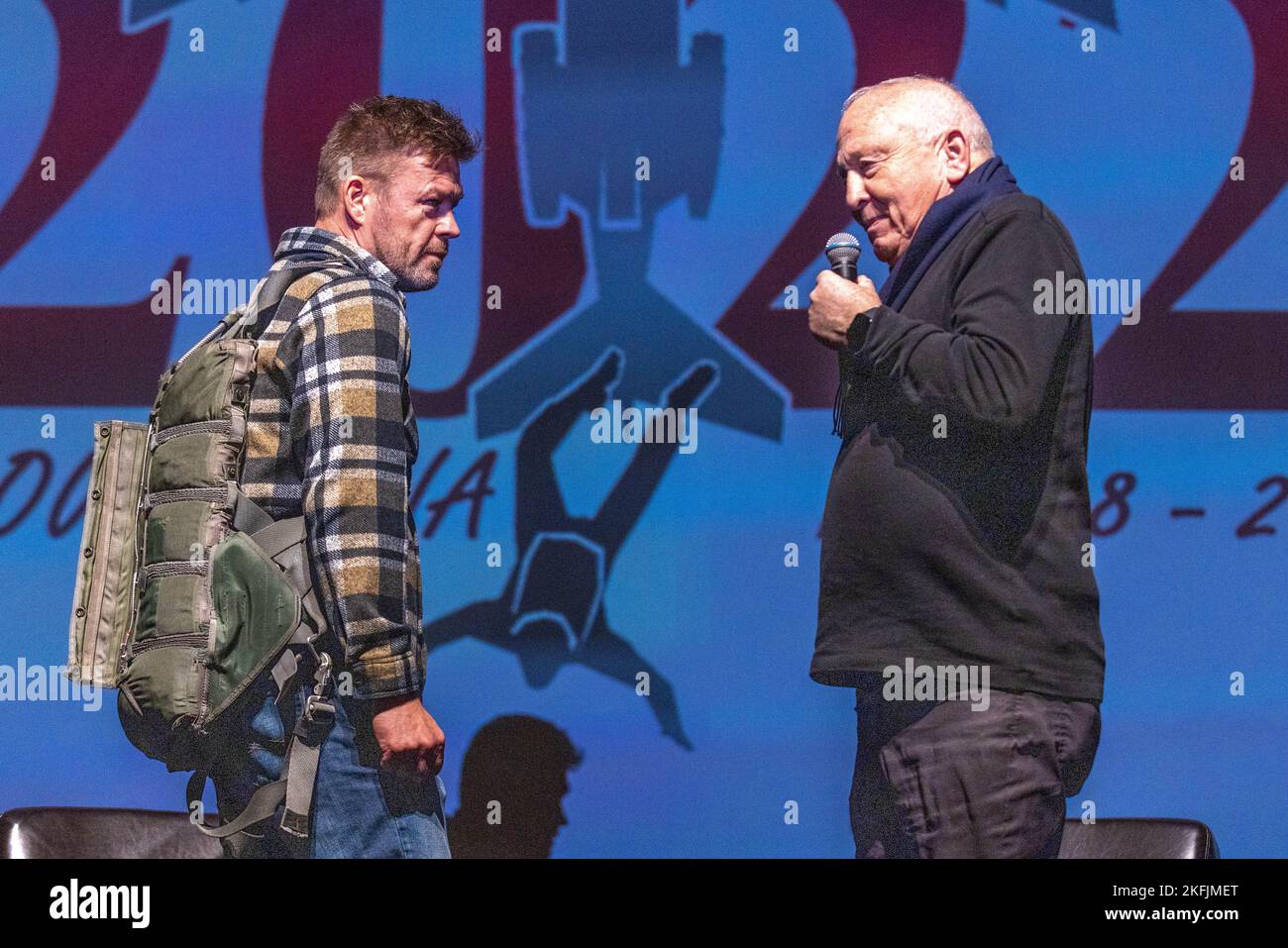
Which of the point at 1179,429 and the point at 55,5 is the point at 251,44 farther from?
the point at 1179,429

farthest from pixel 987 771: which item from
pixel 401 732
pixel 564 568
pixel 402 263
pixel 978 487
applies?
pixel 564 568

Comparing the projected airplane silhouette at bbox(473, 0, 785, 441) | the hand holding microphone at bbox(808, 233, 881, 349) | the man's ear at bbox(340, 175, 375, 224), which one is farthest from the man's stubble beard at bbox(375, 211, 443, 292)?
the projected airplane silhouette at bbox(473, 0, 785, 441)

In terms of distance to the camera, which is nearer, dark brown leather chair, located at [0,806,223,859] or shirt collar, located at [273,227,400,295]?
shirt collar, located at [273,227,400,295]

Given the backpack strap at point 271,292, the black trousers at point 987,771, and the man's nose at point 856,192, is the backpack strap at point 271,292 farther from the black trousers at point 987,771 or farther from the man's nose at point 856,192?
the black trousers at point 987,771

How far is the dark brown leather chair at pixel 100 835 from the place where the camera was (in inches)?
127

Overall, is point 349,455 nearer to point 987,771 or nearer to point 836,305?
point 836,305

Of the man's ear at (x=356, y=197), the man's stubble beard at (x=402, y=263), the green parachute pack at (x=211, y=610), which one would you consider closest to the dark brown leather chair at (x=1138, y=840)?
the green parachute pack at (x=211, y=610)

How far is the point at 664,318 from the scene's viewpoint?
13.2ft

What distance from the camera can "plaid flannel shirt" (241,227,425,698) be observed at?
2430mm

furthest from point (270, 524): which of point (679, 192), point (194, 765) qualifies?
point (679, 192)

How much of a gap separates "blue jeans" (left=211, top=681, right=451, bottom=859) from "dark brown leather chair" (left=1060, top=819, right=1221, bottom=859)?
1515 mm

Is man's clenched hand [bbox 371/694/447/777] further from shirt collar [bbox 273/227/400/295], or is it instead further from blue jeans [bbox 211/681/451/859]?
shirt collar [bbox 273/227/400/295]

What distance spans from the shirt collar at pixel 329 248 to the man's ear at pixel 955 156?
108 cm

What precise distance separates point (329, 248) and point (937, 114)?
1188 millimetres
